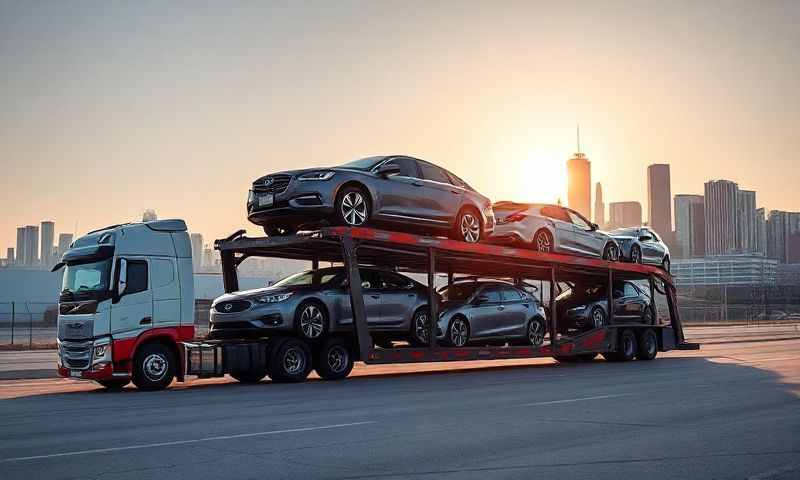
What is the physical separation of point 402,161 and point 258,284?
7135 centimetres

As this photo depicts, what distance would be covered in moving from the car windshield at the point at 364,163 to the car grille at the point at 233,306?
302 centimetres

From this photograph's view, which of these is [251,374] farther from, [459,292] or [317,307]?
[459,292]

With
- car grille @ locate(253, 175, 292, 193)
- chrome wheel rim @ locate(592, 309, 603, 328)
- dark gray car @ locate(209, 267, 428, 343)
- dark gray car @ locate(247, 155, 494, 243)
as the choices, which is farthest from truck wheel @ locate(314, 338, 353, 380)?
chrome wheel rim @ locate(592, 309, 603, 328)

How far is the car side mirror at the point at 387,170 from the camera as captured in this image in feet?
56.3

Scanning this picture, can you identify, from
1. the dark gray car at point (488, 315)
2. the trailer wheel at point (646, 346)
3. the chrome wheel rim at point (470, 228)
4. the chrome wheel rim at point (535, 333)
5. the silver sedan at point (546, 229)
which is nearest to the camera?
the chrome wheel rim at point (470, 228)

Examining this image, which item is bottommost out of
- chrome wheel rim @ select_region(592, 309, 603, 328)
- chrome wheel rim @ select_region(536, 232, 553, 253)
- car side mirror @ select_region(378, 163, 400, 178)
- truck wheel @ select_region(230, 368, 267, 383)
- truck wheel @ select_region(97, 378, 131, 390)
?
truck wheel @ select_region(97, 378, 131, 390)

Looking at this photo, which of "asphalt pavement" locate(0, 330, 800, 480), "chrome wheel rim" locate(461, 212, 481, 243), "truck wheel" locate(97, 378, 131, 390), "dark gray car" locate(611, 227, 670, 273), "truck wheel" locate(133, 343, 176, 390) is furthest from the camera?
"dark gray car" locate(611, 227, 670, 273)

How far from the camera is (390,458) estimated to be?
8.12 m

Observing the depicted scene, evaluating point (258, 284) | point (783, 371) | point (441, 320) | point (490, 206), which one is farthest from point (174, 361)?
point (258, 284)

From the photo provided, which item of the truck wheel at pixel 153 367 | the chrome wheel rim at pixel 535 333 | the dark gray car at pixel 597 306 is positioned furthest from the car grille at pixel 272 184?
the dark gray car at pixel 597 306

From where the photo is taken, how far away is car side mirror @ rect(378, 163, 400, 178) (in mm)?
17172

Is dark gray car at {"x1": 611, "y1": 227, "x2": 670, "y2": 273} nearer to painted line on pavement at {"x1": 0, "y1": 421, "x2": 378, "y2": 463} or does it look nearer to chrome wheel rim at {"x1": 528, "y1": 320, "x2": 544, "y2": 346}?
chrome wheel rim at {"x1": 528, "y1": 320, "x2": 544, "y2": 346}

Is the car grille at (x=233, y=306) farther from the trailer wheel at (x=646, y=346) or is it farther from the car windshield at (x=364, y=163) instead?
the trailer wheel at (x=646, y=346)

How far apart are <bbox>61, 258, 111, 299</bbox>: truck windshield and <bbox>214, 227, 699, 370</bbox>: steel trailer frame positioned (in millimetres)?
3066
